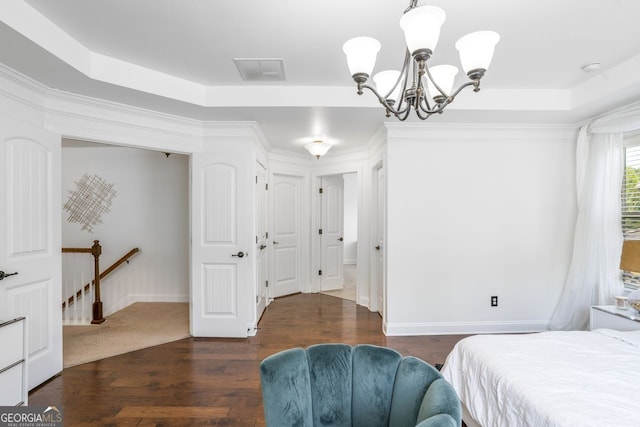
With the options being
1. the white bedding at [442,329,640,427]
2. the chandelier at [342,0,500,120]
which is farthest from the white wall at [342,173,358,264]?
the chandelier at [342,0,500,120]

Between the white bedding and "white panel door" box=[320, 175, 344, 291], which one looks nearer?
the white bedding

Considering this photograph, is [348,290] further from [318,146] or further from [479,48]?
[479,48]

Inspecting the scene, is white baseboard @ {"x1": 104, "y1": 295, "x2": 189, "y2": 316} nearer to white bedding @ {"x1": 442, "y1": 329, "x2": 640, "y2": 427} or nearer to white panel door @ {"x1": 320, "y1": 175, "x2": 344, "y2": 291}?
white panel door @ {"x1": 320, "y1": 175, "x2": 344, "y2": 291}

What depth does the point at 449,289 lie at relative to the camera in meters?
3.45

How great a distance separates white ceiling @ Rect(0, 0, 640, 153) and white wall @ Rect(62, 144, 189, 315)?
204cm

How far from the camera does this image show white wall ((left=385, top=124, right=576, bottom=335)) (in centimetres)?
344

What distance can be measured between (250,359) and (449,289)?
226 cm

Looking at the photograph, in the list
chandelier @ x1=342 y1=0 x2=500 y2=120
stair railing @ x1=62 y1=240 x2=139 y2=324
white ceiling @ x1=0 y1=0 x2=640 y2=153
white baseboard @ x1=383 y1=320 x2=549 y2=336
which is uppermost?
white ceiling @ x1=0 y1=0 x2=640 y2=153

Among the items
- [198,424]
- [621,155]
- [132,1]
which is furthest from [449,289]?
[132,1]

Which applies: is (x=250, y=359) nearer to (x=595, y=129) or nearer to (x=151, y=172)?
(x=151, y=172)

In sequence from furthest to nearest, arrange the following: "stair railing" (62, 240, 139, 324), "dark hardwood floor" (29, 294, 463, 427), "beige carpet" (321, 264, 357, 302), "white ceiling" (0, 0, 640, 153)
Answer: "beige carpet" (321, 264, 357, 302) → "stair railing" (62, 240, 139, 324) → "dark hardwood floor" (29, 294, 463, 427) → "white ceiling" (0, 0, 640, 153)

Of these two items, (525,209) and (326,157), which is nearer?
(525,209)

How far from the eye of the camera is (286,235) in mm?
5020

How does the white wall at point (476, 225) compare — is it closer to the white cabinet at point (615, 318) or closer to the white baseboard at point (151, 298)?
the white cabinet at point (615, 318)
